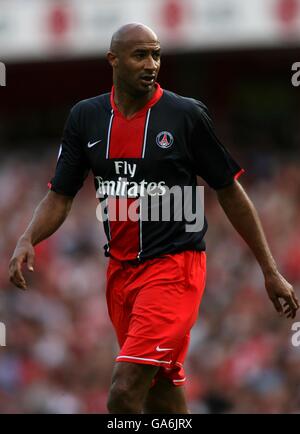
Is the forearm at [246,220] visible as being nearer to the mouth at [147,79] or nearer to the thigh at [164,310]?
the thigh at [164,310]

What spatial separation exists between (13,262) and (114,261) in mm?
584

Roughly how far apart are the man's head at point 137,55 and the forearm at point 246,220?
725mm

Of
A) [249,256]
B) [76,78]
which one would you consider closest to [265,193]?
[249,256]

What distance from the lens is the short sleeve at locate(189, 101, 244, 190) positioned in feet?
20.6

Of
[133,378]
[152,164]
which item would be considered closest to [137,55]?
[152,164]

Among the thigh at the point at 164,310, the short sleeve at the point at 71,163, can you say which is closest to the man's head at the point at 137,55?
the short sleeve at the point at 71,163

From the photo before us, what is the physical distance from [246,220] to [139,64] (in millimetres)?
1016

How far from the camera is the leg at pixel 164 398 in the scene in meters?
6.49

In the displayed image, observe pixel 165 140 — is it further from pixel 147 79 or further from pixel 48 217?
pixel 48 217

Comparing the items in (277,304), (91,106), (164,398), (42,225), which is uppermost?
(91,106)

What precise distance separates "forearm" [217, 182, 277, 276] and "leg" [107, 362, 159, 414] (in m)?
0.88

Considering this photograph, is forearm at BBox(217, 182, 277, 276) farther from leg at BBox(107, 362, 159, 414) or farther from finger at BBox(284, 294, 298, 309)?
leg at BBox(107, 362, 159, 414)

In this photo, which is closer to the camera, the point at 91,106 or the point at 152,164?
the point at 152,164

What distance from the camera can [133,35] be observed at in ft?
20.2
